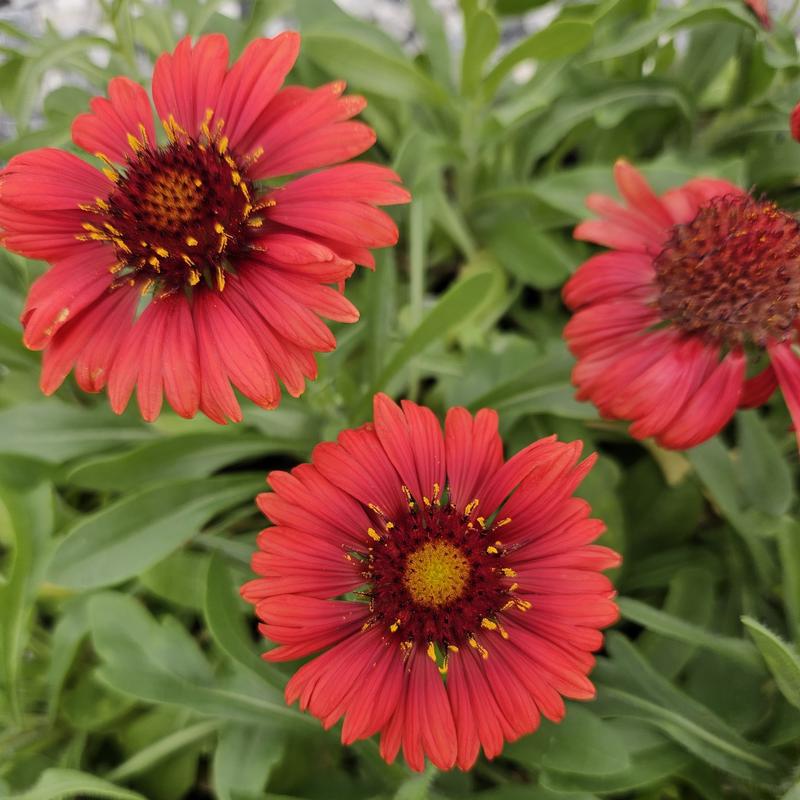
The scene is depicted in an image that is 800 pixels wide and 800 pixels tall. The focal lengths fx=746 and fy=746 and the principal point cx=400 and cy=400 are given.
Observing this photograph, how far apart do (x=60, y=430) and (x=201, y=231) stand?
0.57 metres

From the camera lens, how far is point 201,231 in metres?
0.87

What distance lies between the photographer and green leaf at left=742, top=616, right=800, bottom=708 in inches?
32.1

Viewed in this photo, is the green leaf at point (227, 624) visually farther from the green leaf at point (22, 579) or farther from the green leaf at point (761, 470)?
the green leaf at point (761, 470)

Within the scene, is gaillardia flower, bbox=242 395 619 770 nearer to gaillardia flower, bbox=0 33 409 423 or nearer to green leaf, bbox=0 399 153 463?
gaillardia flower, bbox=0 33 409 423

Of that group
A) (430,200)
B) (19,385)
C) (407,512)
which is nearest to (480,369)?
(430,200)

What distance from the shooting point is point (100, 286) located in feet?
2.87

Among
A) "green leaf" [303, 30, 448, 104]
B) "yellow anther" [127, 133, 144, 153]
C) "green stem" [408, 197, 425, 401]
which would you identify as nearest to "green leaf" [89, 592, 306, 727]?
"green stem" [408, 197, 425, 401]

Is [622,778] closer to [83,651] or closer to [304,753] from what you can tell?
[304,753]

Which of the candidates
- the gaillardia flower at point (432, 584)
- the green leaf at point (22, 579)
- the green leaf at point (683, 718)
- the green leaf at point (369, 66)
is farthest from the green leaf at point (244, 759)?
the green leaf at point (369, 66)

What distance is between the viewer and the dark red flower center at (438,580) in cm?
88

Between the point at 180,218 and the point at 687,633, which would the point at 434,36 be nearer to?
the point at 180,218

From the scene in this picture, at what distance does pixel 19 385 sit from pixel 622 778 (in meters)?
1.19

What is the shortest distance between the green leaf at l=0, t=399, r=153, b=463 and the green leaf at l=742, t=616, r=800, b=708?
98 centimetres

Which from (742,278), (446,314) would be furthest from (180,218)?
(742,278)
